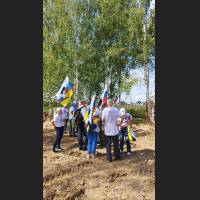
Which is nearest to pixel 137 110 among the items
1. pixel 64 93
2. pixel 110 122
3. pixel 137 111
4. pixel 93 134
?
pixel 137 111

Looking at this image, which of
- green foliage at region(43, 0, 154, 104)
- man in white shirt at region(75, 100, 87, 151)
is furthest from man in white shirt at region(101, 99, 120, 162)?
green foliage at region(43, 0, 154, 104)

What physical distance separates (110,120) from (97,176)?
1.99m

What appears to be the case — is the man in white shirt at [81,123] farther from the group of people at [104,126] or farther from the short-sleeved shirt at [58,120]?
the short-sleeved shirt at [58,120]

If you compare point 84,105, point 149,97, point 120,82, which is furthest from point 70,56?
point 84,105

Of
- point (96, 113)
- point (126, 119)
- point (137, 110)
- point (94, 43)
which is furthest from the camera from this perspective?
point (137, 110)

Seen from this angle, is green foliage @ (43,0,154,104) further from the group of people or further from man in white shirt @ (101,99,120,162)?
man in white shirt @ (101,99,120,162)

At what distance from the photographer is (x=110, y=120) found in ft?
36.7

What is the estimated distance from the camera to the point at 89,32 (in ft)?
86.3

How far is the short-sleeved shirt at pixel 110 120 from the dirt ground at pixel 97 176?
1001 mm

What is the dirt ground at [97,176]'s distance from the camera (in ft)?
28.3

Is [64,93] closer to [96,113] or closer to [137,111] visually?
[96,113]

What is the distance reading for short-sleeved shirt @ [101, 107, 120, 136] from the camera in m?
11.2

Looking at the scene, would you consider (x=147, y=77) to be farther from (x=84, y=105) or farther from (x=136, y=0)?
(x=84, y=105)

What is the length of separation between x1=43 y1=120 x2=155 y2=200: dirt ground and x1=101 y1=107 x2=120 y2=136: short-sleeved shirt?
1001 millimetres
